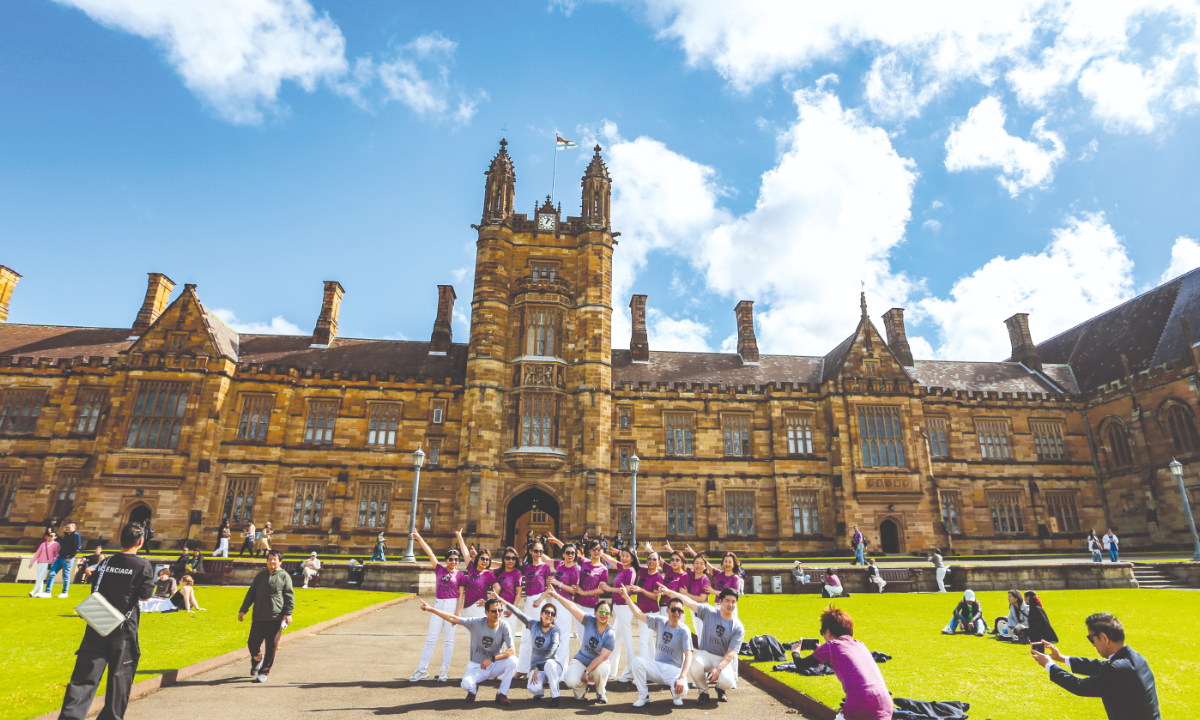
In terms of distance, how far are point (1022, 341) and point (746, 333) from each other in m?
20.6

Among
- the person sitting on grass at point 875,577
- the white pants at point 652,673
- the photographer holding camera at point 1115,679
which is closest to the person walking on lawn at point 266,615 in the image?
the white pants at point 652,673

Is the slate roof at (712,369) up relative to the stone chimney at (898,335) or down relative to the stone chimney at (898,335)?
down

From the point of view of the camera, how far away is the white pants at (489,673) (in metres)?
7.71

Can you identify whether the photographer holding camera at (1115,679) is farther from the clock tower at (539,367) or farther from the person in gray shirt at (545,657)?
the clock tower at (539,367)

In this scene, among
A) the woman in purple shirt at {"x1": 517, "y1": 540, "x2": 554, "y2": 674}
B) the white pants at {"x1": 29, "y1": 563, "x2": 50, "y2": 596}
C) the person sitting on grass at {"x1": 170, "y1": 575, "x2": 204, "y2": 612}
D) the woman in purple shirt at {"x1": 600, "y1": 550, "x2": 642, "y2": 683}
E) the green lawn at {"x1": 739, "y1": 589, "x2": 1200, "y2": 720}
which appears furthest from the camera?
the white pants at {"x1": 29, "y1": 563, "x2": 50, "y2": 596}

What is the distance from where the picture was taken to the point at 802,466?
3247 centimetres

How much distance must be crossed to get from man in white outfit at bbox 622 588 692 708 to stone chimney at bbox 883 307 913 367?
35.7 metres

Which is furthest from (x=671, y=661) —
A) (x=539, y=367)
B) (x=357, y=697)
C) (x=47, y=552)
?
(x=539, y=367)

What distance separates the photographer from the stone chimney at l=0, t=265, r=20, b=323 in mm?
36125

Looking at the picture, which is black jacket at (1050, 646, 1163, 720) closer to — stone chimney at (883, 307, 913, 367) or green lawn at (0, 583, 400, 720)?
green lawn at (0, 583, 400, 720)

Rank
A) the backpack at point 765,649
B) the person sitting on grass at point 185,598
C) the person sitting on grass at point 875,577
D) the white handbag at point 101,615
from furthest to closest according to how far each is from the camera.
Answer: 1. the person sitting on grass at point 875,577
2. the person sitting on grass at point 185,598
3. the backpack at point 765,649
4. the white handbag at point 101,615

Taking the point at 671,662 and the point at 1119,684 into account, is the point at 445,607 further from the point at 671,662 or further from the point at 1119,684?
the point at 1119,684

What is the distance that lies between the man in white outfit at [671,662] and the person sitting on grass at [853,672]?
300 cm

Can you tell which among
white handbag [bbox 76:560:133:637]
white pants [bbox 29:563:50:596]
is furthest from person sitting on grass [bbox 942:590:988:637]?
white pants [bbox 29:563:50:596]
